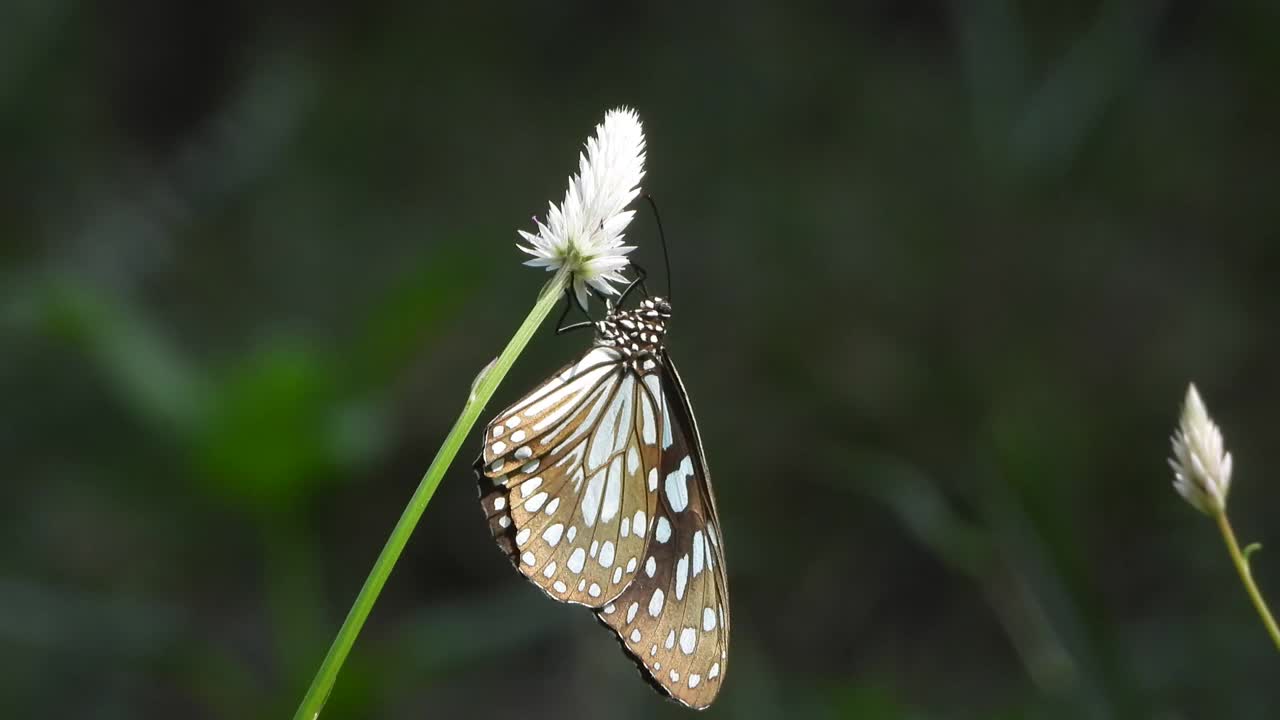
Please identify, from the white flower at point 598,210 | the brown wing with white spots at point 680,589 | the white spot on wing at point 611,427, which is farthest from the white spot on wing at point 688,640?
the white flower at point 598,210

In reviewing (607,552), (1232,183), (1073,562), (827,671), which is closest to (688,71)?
(1232,183)

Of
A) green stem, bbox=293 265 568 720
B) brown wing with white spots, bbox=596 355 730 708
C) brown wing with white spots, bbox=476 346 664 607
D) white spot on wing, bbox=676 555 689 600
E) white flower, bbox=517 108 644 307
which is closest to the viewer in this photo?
green stem, bbox=293 265 568 720

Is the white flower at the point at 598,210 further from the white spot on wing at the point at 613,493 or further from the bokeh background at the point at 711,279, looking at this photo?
the bokeh background at the point at 711,279

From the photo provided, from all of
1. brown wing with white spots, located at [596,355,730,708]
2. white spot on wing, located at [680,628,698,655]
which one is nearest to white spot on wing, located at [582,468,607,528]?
brown wing with white spots, located at [596,355,730,708]

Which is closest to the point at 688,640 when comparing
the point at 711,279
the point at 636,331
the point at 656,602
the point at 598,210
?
the point at 656,602

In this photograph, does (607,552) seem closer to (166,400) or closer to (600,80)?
(166,400)

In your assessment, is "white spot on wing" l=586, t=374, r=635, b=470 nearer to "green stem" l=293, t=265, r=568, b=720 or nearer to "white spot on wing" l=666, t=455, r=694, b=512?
"white spot on wing" l=666, t=455, r=694, b=512
